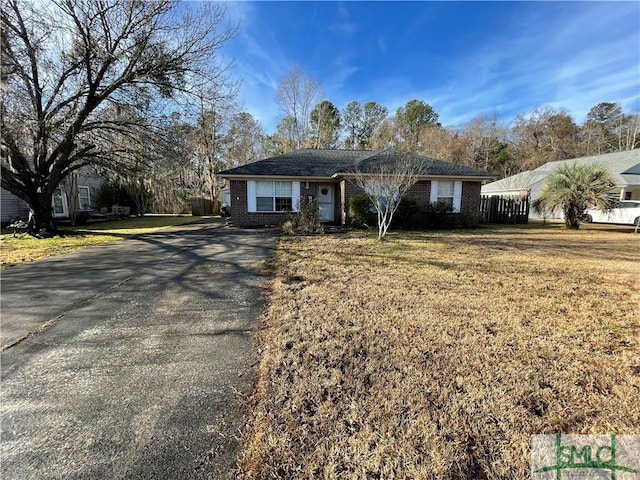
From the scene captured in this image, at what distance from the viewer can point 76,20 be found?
30.6ft

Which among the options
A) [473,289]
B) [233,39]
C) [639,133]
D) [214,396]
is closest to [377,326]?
[214,396]

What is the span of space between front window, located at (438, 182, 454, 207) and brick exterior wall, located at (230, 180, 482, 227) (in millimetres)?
586

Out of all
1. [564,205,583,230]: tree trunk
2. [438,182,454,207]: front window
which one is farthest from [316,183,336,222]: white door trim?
[564,205,583,230]: tree trunk

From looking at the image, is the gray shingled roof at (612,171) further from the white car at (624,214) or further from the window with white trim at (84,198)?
the window with white trim at (84,198)

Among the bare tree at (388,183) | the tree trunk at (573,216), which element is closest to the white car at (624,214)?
the tree trunk at (573,216)

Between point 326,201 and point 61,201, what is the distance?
17.5m

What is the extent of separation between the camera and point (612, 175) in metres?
17.0

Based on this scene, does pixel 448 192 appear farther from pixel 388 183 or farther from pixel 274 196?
pixel 274 196

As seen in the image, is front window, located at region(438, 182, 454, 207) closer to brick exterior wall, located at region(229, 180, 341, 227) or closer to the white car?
brick exterior wall, located at region(229, 180, 341, 227)

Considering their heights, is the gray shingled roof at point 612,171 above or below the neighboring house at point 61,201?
above

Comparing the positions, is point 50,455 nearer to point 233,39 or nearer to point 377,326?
point 377,326

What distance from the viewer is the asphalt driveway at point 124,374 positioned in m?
1.74

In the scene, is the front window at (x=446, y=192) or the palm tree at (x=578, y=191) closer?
the palm tree at (x=578, y=191)

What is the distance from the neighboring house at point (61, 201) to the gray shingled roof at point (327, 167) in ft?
38.5
